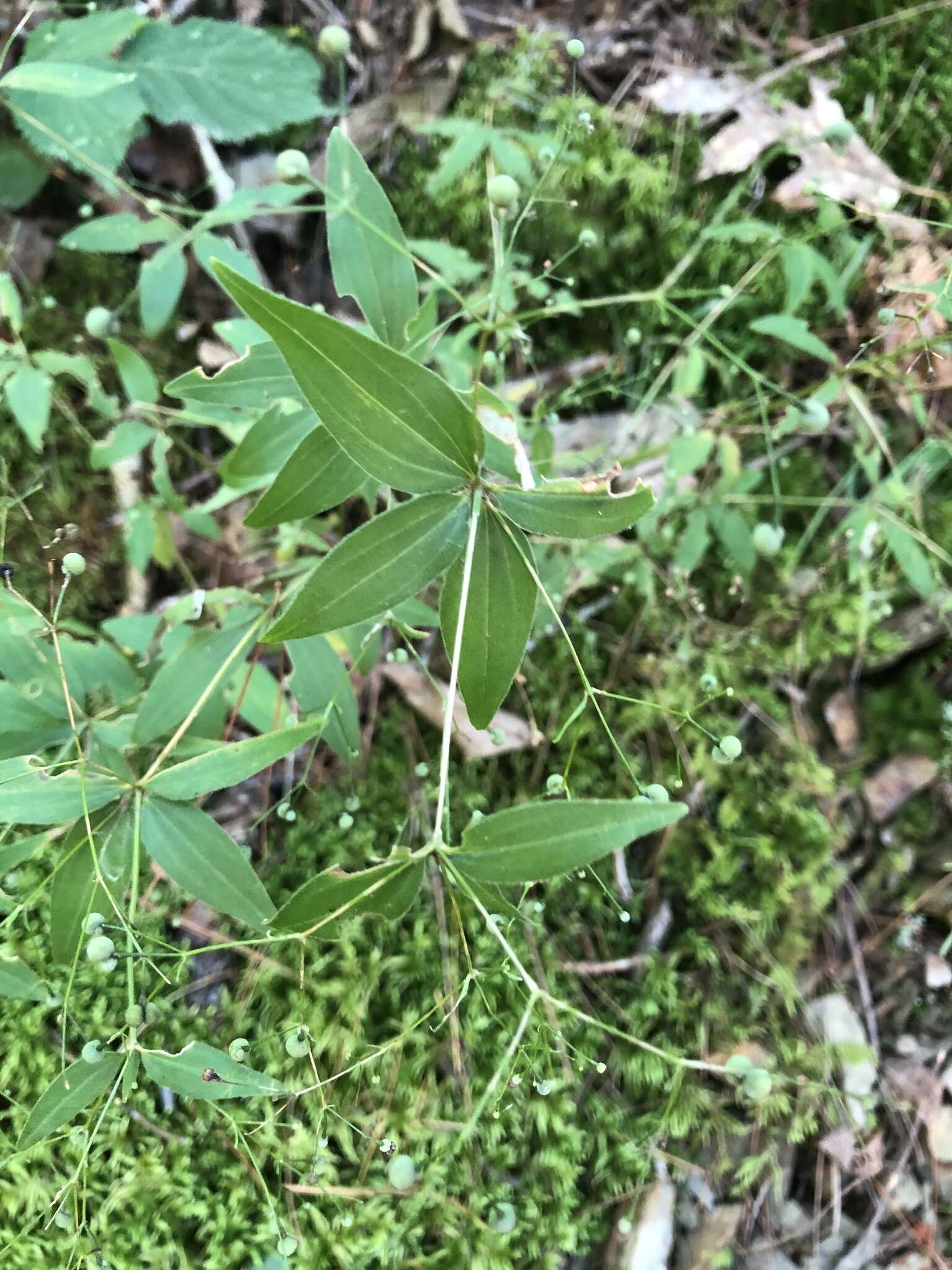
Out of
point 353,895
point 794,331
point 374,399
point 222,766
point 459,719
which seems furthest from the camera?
point 459,719

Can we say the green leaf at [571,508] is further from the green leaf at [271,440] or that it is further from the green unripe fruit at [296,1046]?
the green unripe fruit at [296,1046]

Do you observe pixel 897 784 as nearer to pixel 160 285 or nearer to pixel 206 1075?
pixel 206 1075

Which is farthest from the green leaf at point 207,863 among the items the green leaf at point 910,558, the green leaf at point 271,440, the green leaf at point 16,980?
the green leaf at point 910,558

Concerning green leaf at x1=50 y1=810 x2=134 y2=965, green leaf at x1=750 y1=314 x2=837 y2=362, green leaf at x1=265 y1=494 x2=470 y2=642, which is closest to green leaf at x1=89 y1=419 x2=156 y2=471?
green leaf at x1=50 y1=810 x2=134 y2=965

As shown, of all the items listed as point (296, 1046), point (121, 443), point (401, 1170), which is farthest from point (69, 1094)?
point (121, 443)

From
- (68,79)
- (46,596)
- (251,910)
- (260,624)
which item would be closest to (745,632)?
(260,624)

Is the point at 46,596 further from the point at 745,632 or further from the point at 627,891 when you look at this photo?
the point at 745,632

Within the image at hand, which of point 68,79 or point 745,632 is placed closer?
point 68,79
